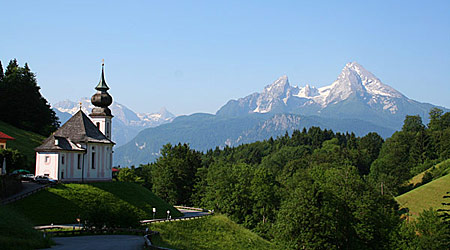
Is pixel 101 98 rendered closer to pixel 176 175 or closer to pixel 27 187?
pixel 27 187

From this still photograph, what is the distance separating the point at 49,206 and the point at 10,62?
243ft

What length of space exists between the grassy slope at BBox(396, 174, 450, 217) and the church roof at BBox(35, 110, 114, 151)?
177 feet

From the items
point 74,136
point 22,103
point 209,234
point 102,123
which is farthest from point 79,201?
point 22,103

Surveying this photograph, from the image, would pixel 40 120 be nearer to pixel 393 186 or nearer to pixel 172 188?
pixel 172 188

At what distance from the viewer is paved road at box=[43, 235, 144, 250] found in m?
32.6

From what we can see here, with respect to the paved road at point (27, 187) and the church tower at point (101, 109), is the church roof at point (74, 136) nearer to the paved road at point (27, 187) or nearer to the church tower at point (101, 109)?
the paved road at point (27, 187)

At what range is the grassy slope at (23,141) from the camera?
80531mm

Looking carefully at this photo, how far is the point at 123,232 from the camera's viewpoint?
1660 inches

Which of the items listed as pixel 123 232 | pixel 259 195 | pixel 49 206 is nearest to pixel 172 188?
pixel 259 195

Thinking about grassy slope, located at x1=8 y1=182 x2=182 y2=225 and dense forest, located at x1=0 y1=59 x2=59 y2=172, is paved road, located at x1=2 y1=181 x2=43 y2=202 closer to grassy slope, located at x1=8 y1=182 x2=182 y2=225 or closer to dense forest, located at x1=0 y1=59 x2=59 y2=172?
grassy slope, located at x1=8 y1=182 x2=182 y2=225

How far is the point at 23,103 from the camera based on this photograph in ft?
345

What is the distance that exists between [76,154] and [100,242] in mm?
30519

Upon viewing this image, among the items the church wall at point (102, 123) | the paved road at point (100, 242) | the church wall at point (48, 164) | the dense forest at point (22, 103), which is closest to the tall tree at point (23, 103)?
the dense forest at point (22, 103)

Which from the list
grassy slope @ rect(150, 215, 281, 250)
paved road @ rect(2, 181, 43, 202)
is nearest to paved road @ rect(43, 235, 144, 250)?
grassy slope @ rect(150, 215, 281, 250)
